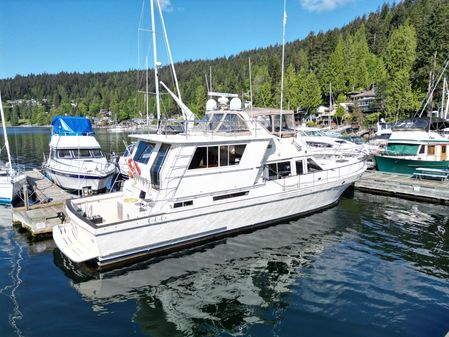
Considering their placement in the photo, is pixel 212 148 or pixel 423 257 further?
pixel 212 148

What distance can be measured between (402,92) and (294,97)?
2188 centimetres

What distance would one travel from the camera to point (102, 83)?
18362 cm

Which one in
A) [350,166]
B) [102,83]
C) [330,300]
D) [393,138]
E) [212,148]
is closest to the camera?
[330,300]

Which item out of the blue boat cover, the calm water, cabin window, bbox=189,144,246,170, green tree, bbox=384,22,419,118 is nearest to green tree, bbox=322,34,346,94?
green tree, bbox=384,22,419,118

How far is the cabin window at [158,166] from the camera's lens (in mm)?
11828

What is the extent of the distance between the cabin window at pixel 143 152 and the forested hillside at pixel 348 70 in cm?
812

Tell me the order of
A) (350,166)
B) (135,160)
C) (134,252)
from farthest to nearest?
(350,166) → (135,160) → (134,252)

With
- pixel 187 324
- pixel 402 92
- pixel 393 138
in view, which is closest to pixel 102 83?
pixel 402 92

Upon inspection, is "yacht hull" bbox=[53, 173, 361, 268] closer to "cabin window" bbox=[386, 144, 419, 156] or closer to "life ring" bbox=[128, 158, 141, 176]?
"life ring" bbox=[128, 158, 141, 176]

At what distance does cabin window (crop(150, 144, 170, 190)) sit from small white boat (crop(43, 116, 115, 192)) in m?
9.08

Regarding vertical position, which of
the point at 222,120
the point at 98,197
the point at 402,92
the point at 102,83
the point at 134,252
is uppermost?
the point at 102,83

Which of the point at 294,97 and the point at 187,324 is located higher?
the point at 294,97

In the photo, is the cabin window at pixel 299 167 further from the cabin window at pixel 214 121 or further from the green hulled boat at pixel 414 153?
the green hulled boat at pixel 414 153

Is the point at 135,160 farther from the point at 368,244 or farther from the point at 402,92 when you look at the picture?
the point at 402,92
